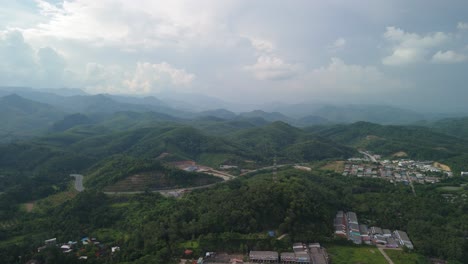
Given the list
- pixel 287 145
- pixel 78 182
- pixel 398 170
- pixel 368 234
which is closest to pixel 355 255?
pixel 368 234

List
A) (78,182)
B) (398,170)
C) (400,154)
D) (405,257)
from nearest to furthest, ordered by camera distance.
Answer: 1. (405,257)
2. (78,182)
3. (398,170)
4. (400,154)

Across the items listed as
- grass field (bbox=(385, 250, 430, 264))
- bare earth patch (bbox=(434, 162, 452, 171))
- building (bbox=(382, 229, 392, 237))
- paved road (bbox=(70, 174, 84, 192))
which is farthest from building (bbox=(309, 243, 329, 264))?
bare earth patch (bbox=(434, 162, 452, 171))

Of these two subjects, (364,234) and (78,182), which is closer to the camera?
(364,234)

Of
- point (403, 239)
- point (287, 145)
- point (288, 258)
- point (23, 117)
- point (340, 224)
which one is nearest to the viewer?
point (288, 258)

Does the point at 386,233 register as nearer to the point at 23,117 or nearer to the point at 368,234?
the point at 368,234

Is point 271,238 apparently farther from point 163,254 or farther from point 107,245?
point 107,245

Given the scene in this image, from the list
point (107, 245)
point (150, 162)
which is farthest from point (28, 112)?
point (107, 245)

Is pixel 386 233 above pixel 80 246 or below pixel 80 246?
above
